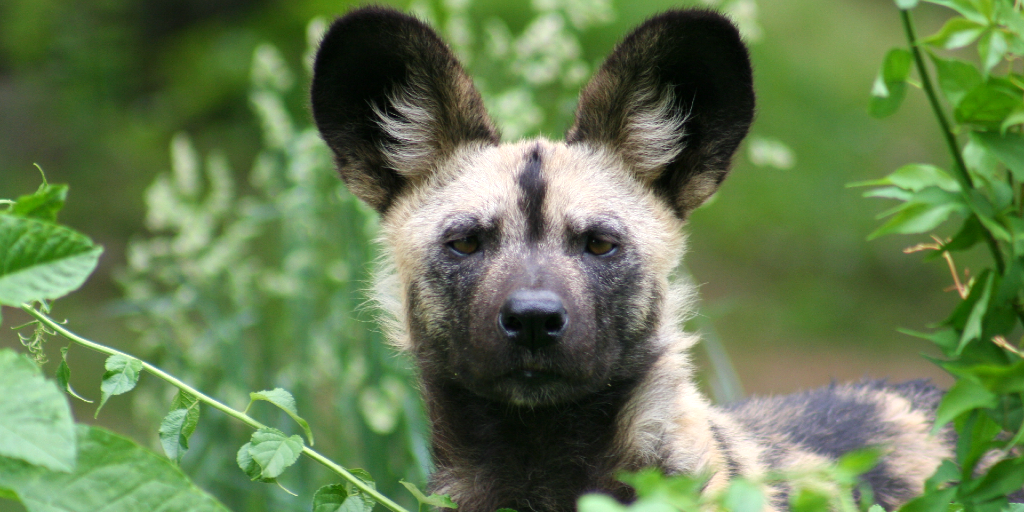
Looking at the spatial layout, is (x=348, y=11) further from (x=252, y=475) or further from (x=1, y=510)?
(x=1, y=510)

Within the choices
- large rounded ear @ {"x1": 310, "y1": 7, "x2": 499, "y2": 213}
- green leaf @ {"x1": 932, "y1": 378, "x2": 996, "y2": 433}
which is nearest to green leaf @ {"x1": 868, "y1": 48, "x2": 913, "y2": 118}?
green leaf @ {"x1": 932, "y1": 378, "x2": 996, "y2": 433}

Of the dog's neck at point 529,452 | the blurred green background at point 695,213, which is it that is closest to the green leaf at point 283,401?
the dog's neck at point 529,452

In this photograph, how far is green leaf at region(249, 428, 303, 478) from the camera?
2256 millimetres

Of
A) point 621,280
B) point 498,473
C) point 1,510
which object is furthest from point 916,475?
point 1,510

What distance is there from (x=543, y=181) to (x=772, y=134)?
25.9ft

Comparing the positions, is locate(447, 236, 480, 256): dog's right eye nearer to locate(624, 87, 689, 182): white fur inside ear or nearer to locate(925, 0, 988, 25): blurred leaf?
locate(624, 87, 689, 182): white fur inside ear

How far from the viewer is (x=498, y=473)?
3.15 meters

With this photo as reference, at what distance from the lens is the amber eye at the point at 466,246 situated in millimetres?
3357

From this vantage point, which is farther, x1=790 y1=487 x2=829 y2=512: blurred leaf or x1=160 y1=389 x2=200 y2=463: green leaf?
x1=160 y1=389 x2=200 y2=463: green leaf

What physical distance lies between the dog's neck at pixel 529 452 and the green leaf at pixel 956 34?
1.70 metres

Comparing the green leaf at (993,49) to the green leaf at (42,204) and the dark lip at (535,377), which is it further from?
the green leaf at (42,204)

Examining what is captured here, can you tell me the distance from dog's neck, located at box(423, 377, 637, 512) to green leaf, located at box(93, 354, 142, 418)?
128cm

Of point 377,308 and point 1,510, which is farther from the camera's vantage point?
point 1,510

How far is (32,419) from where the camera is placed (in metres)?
1.67
